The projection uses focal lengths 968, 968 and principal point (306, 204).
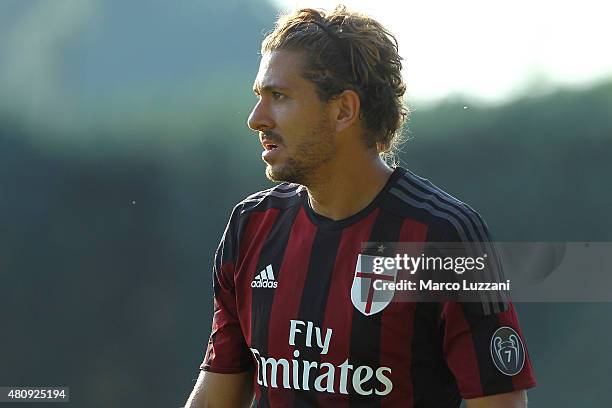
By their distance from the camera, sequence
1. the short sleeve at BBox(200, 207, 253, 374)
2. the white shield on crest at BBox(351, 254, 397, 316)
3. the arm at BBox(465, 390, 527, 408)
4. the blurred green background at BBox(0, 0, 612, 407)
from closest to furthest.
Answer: the arm at BBox(465, 390, 527, 408) → the white shield on crest at BBox(351, 254, 397, 316) → the short sleeve at BBox(200, 207, 253, 374) → the blurred green background at BBox(0, 0, 612, 407)

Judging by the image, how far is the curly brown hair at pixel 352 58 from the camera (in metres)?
2.29

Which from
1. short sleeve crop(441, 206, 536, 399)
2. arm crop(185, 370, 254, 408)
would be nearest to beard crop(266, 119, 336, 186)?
short sleeve crop(441, 206, 536, 399)

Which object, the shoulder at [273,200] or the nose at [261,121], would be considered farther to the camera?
the shoulder at [273,200]

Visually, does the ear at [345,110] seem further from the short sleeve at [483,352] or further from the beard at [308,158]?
the short sleeve at [483,352]

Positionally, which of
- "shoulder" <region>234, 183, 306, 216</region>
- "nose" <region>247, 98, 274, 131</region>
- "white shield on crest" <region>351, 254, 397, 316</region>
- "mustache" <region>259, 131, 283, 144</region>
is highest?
"nose" <region>247, 98, 274, 131</region>

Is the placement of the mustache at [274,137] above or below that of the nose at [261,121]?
below

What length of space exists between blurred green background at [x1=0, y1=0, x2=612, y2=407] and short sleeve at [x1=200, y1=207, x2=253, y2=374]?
6.33 feet

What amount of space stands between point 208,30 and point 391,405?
266 cm

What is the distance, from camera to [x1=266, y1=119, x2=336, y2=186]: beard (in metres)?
2.22

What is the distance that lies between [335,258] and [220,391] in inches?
18.8

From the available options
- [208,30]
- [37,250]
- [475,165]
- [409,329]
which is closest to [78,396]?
[37,250]

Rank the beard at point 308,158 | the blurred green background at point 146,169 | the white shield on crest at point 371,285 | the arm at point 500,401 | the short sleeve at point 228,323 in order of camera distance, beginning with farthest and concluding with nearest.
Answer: the blurred green background at point 146,169
the short sleeve at point 228,323
the beard at point 308,158
the white shield on crest at point 371,285
the arm at point 500,401

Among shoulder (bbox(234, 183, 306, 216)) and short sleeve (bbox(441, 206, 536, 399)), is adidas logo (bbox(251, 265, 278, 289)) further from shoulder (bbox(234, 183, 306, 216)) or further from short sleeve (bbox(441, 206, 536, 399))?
short sleeve (bbox(441, 206, 536, 399))

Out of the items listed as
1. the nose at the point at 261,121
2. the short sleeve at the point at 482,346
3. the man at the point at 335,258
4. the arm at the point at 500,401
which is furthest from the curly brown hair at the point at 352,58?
the arm at the point at 500,401
